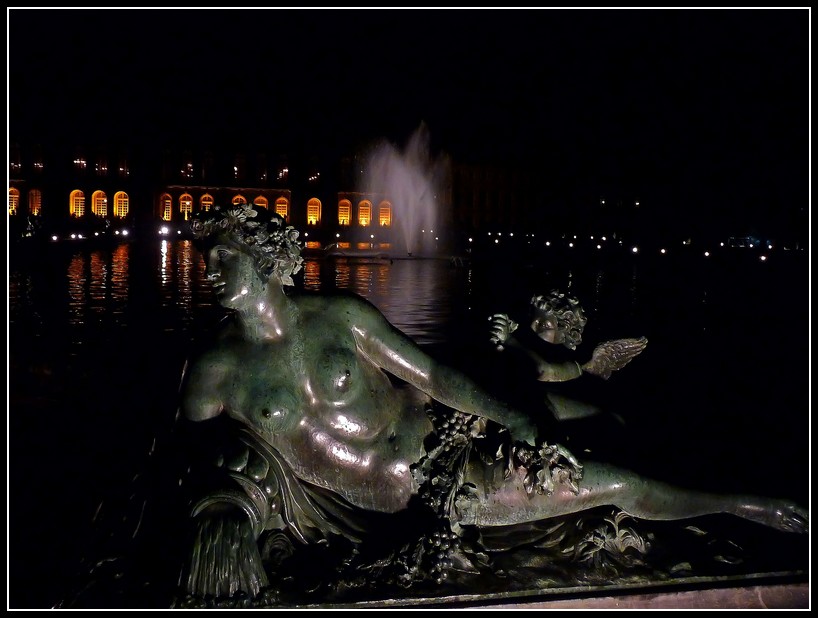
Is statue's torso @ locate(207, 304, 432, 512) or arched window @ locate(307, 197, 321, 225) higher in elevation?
arched window @ locate(307, 197, 321, 225)

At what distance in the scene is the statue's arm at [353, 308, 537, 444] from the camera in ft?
8.80

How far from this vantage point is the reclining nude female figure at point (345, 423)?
2.57m

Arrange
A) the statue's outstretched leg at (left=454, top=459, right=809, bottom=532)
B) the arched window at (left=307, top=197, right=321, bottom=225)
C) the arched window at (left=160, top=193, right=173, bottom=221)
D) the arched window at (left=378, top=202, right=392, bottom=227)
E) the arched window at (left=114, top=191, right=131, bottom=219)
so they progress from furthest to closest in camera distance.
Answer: the arched window at (left=307, top=197, right=321, bottom=225) < the arched window at (left=378, top=202, right=392, bottom=227) < the arched window at (left=160, top=193, right=173, bottom=221) < the arched window at (left=114, top=191, right=131, bottom=219) < the statue's outstretched leg at (left=454, top=459, right=809, bottom=532)

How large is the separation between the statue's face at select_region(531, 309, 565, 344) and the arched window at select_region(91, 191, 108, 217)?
233 feet

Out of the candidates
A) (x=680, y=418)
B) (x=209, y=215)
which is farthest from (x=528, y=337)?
(x=680, y=418)

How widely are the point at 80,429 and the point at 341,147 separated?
74.5m

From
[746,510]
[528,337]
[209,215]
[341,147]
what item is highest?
[341,147]

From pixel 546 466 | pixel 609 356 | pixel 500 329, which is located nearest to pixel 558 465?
pixel 546 466

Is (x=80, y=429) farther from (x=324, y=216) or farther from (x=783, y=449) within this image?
(x=324, y=216)

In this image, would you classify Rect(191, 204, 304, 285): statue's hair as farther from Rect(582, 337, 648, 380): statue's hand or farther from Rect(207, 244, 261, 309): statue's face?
Rect(582, 337, 648, 380): statue's hand

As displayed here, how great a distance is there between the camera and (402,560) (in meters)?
2.53

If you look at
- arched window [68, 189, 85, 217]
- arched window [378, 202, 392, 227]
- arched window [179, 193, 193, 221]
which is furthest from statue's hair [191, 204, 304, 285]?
arched window [179, 193, 193, 221]

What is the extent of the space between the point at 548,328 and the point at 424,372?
89 centimetres

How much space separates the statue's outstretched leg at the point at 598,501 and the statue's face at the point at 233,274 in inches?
35.9
